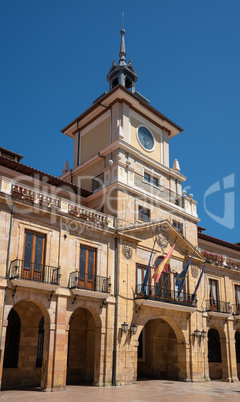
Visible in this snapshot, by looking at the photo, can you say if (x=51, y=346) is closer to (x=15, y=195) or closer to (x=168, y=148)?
(x=15, y=195)

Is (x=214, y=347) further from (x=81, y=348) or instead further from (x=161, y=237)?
(x=81, y=348)

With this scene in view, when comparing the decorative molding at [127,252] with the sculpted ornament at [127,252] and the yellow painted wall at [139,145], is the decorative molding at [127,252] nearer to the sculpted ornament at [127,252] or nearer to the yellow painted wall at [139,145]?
the sculpted ornament at [127,252]

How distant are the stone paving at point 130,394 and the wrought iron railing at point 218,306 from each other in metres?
7.66

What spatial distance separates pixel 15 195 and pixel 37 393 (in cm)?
879

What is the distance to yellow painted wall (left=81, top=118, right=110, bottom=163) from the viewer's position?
29377 millimetres

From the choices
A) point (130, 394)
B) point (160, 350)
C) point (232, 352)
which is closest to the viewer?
point (130, 394)

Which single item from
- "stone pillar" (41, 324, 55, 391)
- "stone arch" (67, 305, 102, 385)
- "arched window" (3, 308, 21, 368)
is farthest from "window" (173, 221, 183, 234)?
"arched window" (3, 308, 21, 368)

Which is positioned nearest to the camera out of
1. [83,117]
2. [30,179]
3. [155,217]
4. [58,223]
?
[58,223]

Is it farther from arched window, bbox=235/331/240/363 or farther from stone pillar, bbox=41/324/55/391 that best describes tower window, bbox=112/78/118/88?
arched window, bbox=235/331/240/363

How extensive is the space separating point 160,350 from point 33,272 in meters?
12.7

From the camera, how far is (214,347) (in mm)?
29438

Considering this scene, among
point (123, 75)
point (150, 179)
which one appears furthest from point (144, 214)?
point (123, 75)

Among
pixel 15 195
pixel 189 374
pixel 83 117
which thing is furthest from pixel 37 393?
pixel 83 117

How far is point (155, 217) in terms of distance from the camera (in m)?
26.3
